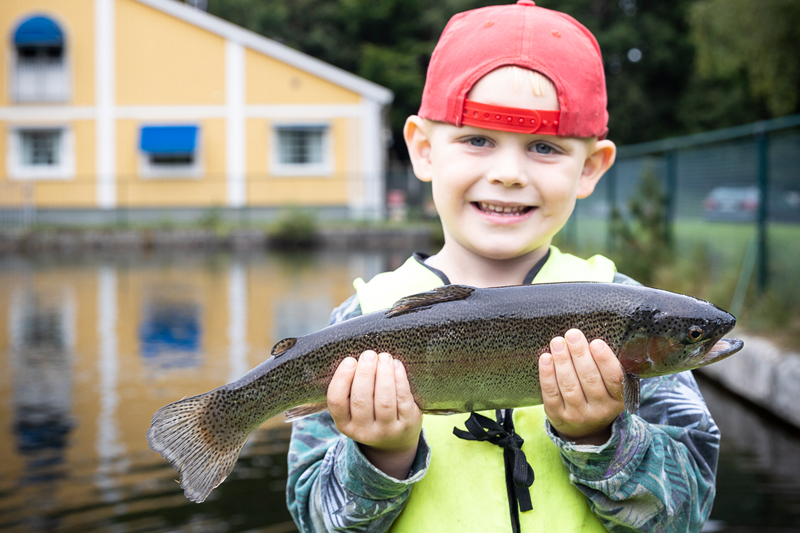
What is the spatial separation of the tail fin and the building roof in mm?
30590

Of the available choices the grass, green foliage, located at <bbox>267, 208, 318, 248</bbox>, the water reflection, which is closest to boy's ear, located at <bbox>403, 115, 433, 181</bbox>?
the water reflection

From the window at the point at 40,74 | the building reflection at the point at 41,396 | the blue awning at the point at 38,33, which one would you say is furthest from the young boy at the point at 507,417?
the window at the point at 40,74

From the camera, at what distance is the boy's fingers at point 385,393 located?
1.91 metres

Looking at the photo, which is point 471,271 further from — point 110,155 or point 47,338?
point 110,155

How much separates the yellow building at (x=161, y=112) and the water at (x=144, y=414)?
627 inches

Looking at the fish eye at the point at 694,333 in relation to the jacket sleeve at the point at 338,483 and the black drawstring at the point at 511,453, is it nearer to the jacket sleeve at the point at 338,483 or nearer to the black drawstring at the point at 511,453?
the black drawstring at the point at 511,453

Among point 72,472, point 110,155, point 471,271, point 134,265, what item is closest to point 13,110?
point 110,155

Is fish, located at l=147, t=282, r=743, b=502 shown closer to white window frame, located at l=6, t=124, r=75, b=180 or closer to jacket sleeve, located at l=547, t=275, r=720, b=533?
jacket sleeve, located at l=547, t=275, r=720, b=533

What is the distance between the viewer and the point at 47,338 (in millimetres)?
11250

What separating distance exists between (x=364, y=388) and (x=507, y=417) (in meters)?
0.50

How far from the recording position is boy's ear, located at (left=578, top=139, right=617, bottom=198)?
2381mm

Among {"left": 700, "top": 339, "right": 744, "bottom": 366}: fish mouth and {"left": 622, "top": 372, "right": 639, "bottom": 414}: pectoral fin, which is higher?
{"left": 700, "top": 339, "right": 744, "bottom": 366}: fish mouth

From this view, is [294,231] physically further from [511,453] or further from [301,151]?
[511,453]

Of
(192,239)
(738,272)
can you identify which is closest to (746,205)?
(738,272)
